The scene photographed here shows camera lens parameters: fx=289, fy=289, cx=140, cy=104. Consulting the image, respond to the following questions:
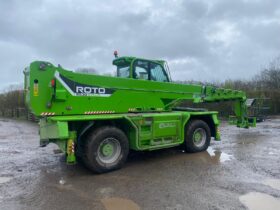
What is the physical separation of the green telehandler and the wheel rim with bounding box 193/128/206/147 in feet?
0.04

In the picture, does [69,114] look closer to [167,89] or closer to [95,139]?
[95,139]

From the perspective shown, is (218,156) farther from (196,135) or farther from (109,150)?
(109,150)

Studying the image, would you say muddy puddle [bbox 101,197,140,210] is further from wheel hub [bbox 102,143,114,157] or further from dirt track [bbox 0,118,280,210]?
wheel hub [bbox 102,143,114,157]

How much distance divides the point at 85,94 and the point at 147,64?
244cm

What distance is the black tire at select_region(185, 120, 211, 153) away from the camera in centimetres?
906

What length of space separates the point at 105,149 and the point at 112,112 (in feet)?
3.81

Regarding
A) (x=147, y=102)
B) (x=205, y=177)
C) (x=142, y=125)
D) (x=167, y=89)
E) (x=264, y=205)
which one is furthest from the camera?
(x=167, y=89)

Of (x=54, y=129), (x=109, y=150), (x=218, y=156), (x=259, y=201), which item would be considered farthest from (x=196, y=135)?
(x=54, y=129)

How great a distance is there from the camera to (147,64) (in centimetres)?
894

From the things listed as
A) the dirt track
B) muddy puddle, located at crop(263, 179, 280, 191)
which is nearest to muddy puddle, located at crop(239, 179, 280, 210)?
the dirt track

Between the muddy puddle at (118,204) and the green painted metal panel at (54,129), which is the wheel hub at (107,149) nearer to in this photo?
the green painted metal panel at (54,129)

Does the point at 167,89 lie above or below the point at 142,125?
above

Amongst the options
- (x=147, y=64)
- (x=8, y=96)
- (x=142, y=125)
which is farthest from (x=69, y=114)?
(x=8, y=96)

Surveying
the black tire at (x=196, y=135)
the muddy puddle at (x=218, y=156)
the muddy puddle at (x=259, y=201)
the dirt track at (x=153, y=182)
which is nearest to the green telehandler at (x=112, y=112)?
the black tire at (x=196, y=135)
